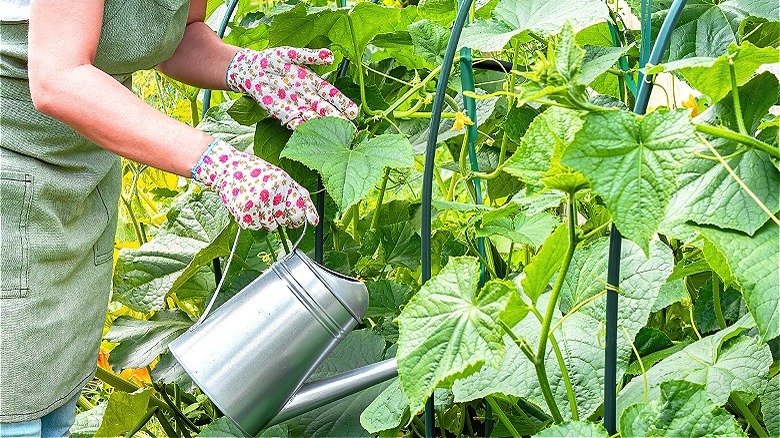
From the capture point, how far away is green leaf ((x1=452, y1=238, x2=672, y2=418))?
0.81m

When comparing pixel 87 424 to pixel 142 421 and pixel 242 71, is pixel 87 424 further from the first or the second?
pixel 242 71

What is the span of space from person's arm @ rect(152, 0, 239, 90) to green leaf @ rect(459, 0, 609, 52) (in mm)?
416

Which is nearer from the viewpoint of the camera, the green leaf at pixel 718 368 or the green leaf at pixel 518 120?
the green leaf at pixel 718 368

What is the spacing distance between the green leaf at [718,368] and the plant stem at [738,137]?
0.23 m

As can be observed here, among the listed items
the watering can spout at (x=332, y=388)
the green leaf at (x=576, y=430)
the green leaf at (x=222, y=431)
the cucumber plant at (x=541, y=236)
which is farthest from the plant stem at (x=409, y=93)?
the green leaf at (x=576, y=430)

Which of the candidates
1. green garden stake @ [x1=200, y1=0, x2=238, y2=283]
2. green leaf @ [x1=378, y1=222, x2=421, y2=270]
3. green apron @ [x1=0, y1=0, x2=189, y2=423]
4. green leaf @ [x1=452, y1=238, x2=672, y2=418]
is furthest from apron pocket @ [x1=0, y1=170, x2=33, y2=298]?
green leaf @ [x1=452, y1=238, x2=672, y2=418]

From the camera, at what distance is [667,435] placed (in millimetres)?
613

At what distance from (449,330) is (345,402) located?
1.61 ft

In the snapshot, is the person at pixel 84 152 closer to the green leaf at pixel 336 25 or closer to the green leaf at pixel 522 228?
the green leaf at pixel 336 25

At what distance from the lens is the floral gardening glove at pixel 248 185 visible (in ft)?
3.05

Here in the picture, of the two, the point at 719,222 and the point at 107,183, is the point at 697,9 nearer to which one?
the point at 719,222

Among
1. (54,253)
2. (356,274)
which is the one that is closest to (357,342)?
(356,274)

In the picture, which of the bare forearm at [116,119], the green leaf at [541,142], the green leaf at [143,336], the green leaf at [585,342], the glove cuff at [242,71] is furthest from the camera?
the green leaf at [143,336]

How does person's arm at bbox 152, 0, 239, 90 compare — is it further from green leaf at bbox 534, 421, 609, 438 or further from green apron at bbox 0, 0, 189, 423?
green leaf at bbox 534, 421, 609, 438
